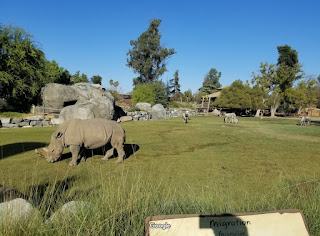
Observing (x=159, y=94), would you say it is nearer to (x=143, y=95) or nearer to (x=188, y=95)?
(x=143, y=95)

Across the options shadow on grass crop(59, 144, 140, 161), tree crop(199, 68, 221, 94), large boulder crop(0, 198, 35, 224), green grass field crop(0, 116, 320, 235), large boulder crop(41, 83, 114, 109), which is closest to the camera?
large boulder crop(0, 198, 35, 224)

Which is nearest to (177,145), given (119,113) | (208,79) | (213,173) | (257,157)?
(257,157)

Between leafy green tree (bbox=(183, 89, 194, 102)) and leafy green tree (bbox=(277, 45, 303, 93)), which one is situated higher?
leafy green tree (bbox=(277, 45, 303, 93))

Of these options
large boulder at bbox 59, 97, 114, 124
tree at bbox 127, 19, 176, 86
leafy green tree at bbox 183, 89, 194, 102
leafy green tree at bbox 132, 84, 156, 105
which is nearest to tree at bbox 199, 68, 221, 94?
leafy green tree at bbox 183, 89, 194, 102

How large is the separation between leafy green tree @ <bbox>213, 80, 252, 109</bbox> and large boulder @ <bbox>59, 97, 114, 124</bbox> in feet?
87.1

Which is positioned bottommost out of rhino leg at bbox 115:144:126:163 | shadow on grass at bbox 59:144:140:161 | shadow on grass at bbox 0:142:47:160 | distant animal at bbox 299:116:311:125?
shadow on grass at bbox 0:142:47:160

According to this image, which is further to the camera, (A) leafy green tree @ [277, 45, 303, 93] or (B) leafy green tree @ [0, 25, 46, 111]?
(A) leafy green tree @ [277, 45, 303, 93]

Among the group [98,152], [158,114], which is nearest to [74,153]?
[98,152]

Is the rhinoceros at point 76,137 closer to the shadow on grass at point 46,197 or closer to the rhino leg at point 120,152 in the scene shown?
the rhino leg at point 120,152

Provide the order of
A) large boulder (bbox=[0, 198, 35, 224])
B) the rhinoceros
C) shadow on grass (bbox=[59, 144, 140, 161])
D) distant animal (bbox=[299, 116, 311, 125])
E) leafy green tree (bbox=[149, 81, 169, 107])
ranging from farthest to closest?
leafy green tree (bbox=[149, 81, 169, 107]), distant animal (bbox=[299, 116, 311, 125]), shadow on grass (bbox=[59, 144, 140, 161]), the rhinoceros, large boulder (bbox=[0, 198, 35, 224])

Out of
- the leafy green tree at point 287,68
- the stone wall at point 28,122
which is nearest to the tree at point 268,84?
the leafy green tree at point 287,68

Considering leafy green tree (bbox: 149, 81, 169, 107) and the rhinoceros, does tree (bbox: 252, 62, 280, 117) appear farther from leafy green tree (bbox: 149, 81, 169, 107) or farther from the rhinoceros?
the rhinoceros

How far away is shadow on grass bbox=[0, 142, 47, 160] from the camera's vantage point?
754 cm

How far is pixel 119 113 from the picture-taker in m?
23.8
